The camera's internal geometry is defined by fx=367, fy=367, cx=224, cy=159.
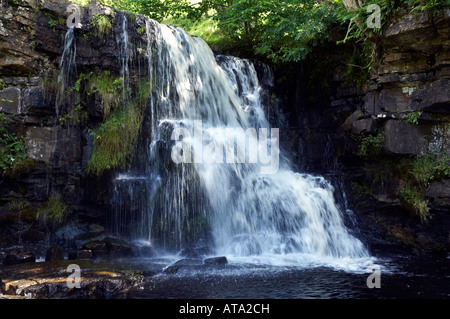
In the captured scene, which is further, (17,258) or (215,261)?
(215,261)

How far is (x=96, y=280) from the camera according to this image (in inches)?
215

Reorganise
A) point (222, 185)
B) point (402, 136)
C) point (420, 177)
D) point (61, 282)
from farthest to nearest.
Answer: point (222, 185)
point (402, 136)
point (420, 177)
point (61, 282)

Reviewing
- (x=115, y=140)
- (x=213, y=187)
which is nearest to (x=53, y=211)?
(x=115, y=140)

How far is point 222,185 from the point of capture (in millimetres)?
8891

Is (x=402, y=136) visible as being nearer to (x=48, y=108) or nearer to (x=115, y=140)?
(x=115, y=140)

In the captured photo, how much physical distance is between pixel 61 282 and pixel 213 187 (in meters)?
4.19

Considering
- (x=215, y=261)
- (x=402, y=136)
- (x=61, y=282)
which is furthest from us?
(x=402, y=136)

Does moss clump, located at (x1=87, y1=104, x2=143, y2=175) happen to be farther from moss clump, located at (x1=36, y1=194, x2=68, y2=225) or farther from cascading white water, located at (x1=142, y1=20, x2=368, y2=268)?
moss clump, located at (x1=36, y1=194, x2=68, y2=225)

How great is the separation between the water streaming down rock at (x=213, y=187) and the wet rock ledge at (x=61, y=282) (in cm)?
240

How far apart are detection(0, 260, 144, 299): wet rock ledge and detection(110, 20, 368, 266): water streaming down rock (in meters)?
2.40

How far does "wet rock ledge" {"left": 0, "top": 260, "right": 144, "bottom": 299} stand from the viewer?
5094mm
